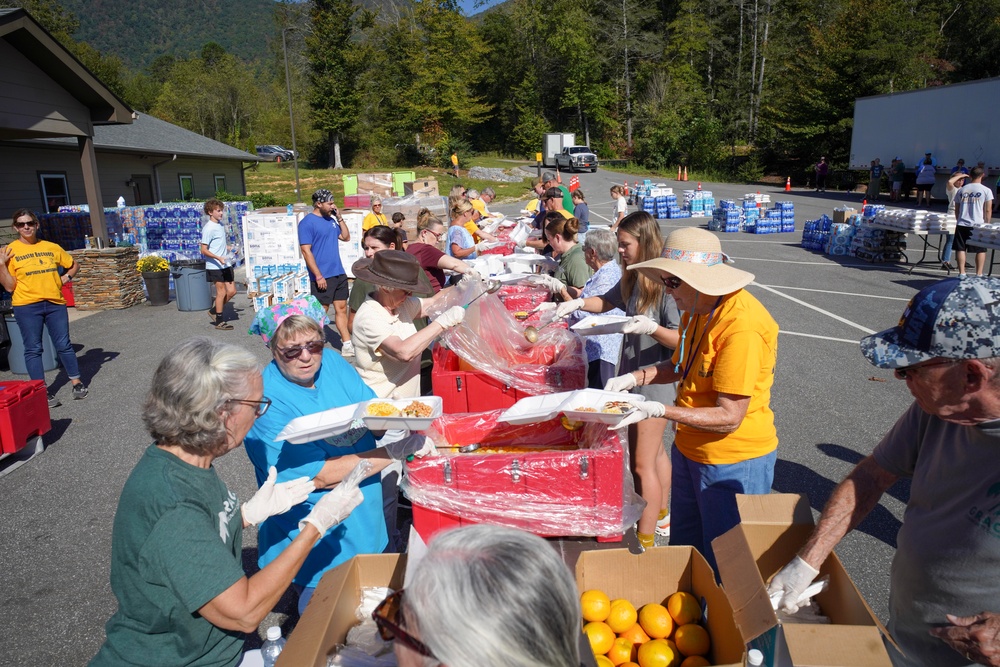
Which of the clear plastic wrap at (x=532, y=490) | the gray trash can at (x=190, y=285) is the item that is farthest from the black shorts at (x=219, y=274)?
the clear plastic wrap at (x=532, y=490)

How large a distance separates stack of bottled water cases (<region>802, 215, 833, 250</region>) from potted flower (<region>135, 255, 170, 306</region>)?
15473 millimetres

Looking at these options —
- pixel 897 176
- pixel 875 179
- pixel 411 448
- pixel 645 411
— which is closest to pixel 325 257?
pixel 411 448

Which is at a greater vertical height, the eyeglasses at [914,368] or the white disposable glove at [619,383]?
the eyeglasses at [914,368]

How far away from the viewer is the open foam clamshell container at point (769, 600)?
5.00ft

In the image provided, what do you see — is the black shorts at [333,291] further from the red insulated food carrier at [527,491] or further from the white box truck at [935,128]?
the white box truck at [935,128]

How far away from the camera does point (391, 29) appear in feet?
193

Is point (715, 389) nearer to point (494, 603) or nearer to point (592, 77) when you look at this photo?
point (494, 603)

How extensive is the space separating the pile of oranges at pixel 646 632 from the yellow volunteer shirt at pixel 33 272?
7083 mm

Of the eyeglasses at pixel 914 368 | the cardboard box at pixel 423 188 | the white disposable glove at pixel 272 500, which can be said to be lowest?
the white disposable glove at pixel 272 500

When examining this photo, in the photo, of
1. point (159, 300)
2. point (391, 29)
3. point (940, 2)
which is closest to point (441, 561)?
point (159, 300)

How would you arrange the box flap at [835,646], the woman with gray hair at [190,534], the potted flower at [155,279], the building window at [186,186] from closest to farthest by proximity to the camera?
the box flap at [835,646] < the woman with gray hair at [190,534] < the potted flower at [155,279] < the building window at [186,186]

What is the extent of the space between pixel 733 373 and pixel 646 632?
1066 millimetres

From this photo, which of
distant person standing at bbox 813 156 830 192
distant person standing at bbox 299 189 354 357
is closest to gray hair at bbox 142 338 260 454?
distant person standing at bbox 299 189 354 357

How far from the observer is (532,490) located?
2.60 meters
